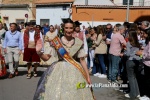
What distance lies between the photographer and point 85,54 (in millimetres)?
4836

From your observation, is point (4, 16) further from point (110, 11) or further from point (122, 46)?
point (122, 46)

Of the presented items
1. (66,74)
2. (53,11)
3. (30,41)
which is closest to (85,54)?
(66,74)

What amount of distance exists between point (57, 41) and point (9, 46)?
210 inches

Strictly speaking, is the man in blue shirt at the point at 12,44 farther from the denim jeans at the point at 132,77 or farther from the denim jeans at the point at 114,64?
the denim jeans at the point at 132,77

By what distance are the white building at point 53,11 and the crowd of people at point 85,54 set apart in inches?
874

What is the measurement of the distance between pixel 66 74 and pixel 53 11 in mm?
30238

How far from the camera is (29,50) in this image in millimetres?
9789

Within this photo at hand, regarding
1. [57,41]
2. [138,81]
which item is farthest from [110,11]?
[57,41]

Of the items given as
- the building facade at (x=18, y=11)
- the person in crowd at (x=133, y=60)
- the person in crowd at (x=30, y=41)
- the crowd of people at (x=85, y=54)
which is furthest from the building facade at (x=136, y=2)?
the person in crowd at (x=133, y=60)

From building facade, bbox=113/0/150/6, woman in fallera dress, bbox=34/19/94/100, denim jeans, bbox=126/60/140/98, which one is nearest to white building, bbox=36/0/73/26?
building facade, bbox=113/0/150/6

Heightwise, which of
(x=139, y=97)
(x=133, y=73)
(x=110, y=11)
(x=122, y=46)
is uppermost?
(x=110, y=11)

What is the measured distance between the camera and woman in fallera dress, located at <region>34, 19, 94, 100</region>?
4.43m

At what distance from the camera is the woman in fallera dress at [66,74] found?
4434mm

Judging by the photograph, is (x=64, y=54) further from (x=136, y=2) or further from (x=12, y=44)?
(x=136, y=2)
